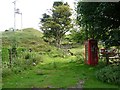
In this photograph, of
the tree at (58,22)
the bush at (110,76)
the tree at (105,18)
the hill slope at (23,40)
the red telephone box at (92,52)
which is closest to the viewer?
the bush at (110,76)

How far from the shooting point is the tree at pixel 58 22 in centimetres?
3383

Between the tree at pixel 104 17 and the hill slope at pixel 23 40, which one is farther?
the hill slope at pixel 23 40

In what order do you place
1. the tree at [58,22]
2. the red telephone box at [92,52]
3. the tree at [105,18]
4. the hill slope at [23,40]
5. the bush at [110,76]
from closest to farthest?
the bush at [110,76] → the tree at [105,18] → the red telephone box at [92,52] → the hill slope at [23,40] → the tree at [58,22]

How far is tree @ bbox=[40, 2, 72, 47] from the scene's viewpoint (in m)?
33.8

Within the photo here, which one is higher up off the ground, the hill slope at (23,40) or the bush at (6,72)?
the hill slope at (23,40)

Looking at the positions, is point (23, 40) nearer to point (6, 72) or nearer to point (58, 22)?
point (58, 22)

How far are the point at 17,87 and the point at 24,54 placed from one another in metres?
8.32

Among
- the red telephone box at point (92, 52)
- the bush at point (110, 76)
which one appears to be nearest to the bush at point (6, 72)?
the bush at point (110, 76)

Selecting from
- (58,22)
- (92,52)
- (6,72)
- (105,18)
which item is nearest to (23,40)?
(58,22)

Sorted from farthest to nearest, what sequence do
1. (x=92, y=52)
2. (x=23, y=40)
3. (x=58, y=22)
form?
(x=58, y=22) → (x=23, y=40) → (x=92, y=52)

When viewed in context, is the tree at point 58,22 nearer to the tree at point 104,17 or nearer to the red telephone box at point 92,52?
the red telephone box at point 92,52

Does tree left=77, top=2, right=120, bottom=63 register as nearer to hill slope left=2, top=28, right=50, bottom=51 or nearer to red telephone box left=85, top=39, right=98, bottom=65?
red telephone box left=85, top=39, right=98, bottom=65

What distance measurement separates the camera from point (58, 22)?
34.4 m

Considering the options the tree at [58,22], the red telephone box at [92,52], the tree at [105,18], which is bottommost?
the red telephone box at [92,52]
